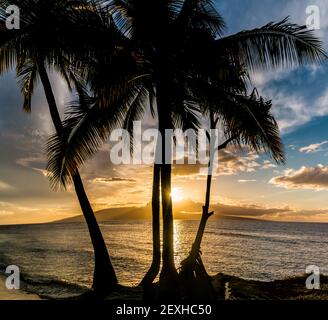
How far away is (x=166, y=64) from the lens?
32.2ft

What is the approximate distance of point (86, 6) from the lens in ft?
37.1

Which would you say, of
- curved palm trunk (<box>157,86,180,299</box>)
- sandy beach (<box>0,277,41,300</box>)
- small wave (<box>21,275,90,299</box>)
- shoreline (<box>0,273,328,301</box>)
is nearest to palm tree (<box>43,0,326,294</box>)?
curved palm trunk (<box>157,86,180,299</box>)

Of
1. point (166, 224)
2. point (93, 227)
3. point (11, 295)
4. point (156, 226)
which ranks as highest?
point (166, 224)

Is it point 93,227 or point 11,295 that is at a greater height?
point 93,227

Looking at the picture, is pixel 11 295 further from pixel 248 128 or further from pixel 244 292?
pixel 248 128

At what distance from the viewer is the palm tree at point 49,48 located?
9.49m

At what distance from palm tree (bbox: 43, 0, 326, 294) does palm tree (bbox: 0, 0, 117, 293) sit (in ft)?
3.36

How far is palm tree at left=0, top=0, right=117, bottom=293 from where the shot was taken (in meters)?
9.49

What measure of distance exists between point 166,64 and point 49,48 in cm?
322

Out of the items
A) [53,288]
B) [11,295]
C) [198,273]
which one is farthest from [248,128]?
[53,288]

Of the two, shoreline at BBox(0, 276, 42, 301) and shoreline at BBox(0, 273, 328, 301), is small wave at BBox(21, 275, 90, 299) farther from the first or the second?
shoreline at BBox(0, 273, 328, 301)

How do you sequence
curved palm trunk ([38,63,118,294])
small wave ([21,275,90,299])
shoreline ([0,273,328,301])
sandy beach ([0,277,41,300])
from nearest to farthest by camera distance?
Result: 1. shoreline ([0,273,328,301])
2. curved palm trunk ([38,63,118,294])
3. sandy beach ([0,277,41,300])
4. small wave ([21,275,90,299])
